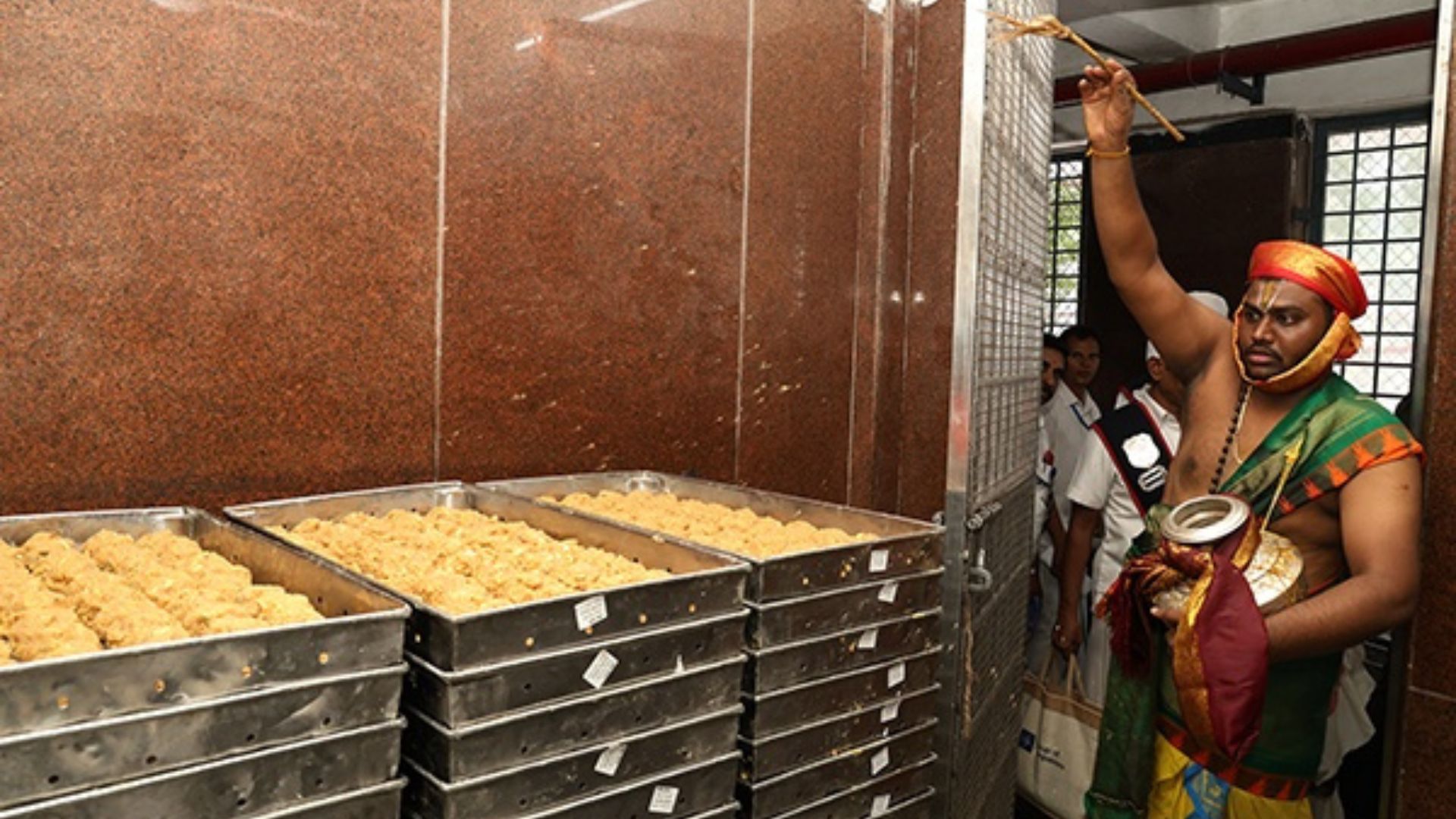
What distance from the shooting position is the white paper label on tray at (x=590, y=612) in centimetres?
165

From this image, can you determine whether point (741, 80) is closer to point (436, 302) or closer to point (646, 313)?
point (646, 313)

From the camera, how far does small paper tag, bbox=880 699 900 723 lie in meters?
2.24

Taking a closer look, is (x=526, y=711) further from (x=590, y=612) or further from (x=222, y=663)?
(x=222, y=663)

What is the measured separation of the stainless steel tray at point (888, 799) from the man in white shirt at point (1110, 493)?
Result: 66.9 inches

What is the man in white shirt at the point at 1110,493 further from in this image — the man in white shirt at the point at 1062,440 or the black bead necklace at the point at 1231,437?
the black bead necklace at the point at 1231,437

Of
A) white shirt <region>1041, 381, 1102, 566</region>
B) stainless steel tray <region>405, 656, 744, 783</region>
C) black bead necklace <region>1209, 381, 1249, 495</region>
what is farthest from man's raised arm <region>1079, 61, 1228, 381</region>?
white shirt <region>1041, 381, 1102, 566</region>

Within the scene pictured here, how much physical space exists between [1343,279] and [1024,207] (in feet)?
3.01

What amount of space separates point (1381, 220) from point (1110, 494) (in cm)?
252

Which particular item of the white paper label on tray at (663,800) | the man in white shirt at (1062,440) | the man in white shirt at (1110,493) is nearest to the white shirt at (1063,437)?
the man in white shirt at (1062,440)

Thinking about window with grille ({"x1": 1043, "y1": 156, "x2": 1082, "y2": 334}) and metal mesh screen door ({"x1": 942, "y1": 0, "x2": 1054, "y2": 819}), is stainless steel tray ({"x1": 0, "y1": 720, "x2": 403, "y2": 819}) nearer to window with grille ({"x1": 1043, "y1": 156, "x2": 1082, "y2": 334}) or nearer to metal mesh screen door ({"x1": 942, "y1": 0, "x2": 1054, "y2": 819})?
metal mesh screen door ({"x1": 942, "y1": 0, "x2": 1054, "y2": 819})

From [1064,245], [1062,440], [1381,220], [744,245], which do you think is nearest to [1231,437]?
[744,245]

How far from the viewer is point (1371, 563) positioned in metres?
2.33

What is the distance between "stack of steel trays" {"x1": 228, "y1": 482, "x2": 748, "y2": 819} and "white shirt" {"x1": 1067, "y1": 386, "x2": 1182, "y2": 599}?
2.44 metres

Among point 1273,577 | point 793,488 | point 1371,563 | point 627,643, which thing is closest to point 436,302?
point 627,643
